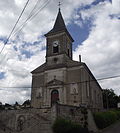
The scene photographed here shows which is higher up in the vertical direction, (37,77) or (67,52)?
(67,52)

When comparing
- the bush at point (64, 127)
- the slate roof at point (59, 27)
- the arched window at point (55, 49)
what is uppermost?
the slate roof at point (59, 27)

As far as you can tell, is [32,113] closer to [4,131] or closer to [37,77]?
[4,131]

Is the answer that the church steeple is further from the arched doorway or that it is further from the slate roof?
the arched doorway

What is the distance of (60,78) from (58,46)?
5.44 meters

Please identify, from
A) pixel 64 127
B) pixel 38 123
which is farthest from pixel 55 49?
pixel 64 127

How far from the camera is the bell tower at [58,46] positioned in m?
25.8

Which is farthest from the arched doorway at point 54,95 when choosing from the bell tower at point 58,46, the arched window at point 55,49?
the arched window at point 55,49

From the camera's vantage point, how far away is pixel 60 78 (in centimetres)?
2403

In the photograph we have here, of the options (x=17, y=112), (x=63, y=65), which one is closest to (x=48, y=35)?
(x=63, y=65)

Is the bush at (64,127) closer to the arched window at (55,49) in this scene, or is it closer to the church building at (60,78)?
the church building at (60,78)

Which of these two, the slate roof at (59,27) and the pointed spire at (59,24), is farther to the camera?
the pointed spire at (59,24)

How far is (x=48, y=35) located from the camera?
2769cm

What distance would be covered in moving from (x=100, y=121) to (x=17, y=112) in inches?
334

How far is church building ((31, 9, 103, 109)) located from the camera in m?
22.6
